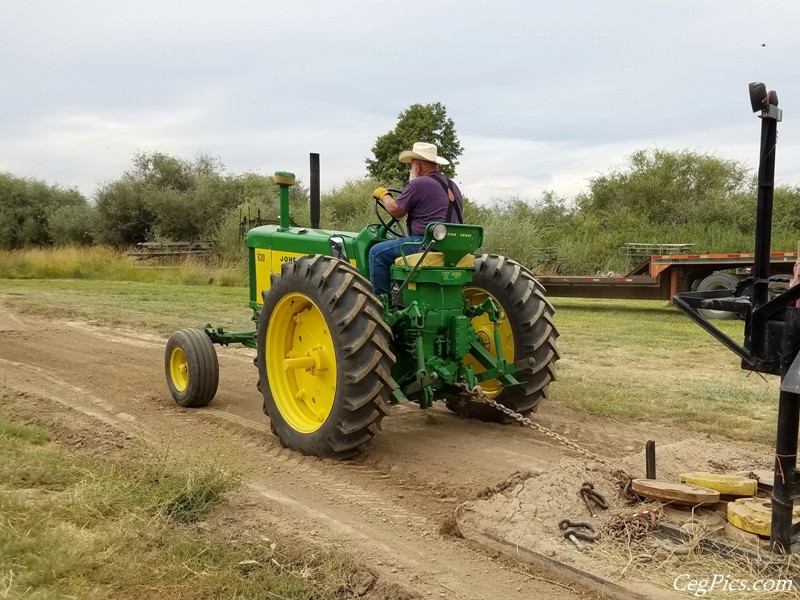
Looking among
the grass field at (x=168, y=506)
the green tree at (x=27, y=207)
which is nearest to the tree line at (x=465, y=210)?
the green tree at (x=27, y=207)

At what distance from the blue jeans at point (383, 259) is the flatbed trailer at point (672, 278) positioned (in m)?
9.58

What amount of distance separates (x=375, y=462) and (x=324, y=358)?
782 mm

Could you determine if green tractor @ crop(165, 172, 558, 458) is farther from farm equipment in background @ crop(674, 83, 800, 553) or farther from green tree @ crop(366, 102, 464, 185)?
green tree @ crop(366, 102, 464, 185)

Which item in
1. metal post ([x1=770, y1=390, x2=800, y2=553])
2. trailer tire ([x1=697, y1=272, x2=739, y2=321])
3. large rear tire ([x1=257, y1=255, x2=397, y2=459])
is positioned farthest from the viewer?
trailer tire ([x1=697, y1=272, x2=739, y2=321])

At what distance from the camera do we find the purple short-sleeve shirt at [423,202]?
16.7ft

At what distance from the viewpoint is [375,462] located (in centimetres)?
459

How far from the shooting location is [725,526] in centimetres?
338

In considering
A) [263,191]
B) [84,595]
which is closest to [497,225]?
[263,191]

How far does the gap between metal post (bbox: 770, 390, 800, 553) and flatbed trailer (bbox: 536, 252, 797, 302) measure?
10838 mm

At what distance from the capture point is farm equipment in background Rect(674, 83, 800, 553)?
2955 millimetres

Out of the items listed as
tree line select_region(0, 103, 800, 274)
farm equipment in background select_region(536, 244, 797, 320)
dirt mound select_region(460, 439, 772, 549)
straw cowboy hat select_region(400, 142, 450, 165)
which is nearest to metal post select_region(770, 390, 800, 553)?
dirt mound select_region(460, 439, 772, 549)

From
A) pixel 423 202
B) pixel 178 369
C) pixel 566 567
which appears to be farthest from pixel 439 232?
pixel 178 369

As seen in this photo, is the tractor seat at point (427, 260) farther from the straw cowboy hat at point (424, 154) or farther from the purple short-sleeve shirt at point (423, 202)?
the straw cowboy hat at point (424, 154)

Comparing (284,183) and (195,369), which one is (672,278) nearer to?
(284,183)
